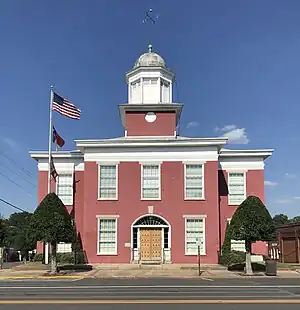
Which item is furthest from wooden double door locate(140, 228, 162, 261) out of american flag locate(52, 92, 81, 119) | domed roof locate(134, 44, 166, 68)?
domed roof locate(134, 44, 166, 68)

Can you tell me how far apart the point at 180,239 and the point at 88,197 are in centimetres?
756

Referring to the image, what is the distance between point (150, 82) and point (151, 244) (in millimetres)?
14192

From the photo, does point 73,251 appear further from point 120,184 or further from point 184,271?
point 184,271

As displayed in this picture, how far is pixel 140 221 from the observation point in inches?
1412

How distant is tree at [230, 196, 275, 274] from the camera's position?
92.8ft

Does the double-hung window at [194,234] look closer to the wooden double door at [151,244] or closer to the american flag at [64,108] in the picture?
the wooden double door at [151,244]

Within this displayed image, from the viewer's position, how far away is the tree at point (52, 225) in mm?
28797

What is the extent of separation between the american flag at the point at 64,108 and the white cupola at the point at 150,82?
592 centimetres

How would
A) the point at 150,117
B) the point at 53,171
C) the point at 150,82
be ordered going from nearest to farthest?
the point at 53,171
the point at 150,117
the point at 150,82

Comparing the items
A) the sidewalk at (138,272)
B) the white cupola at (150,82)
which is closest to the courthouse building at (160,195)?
the sidewalk at (138,272)

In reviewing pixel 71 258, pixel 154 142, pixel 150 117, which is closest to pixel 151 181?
pixel 154 142

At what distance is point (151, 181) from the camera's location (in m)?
36.3

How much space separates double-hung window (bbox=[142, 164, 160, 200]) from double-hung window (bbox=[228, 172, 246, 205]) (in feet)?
20.3

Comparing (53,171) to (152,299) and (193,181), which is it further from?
(152,299)
